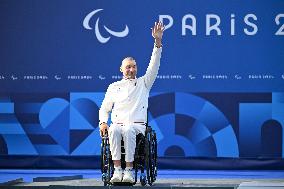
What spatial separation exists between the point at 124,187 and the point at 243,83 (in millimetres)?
3067

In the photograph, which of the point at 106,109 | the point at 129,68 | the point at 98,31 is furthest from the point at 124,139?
the point at 98,31

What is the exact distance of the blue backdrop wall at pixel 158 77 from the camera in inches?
292

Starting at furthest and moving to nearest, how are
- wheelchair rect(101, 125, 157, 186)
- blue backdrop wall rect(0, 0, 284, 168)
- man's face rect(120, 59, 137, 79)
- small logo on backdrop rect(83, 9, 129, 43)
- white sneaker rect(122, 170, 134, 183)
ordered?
small logo on backdrop rect(83, 9, 129, 43) → blue backdrop wall rect(0, 0, 284, 168) → man's face rect(120, 59, 137, 79) → wheelchair rect(101, 125, 157, 186) → white sneaker rect(122, 170, 134, 183)

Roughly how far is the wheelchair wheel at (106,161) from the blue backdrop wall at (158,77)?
2389 millimetres

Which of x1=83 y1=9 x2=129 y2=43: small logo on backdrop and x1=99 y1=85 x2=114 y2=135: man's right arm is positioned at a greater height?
x1=83 y1=9 x2=129 y2=43: small logo on backdrop

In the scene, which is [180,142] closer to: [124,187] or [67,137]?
[67,137]

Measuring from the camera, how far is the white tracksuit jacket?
5.02 meters

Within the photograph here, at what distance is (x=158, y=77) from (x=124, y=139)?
8.23ft

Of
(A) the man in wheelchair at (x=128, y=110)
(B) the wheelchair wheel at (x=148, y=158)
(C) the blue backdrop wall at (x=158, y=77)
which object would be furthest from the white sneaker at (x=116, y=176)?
(C) the blue backdrop wall at (x=158, y=77)

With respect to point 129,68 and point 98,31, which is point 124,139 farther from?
point 98,31

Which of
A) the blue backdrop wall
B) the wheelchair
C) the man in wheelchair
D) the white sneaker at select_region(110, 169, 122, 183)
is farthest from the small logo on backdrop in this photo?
→ the white sneaker at select_region(110, 169, 122, 183)

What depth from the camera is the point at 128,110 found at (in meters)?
5.20

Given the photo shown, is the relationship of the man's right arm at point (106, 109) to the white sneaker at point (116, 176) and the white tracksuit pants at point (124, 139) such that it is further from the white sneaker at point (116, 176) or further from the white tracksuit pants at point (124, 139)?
the white sneaker at point (116, 176)

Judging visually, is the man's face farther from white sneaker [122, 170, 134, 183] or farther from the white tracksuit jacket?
white sneaker [122, 170, 134, 183]
